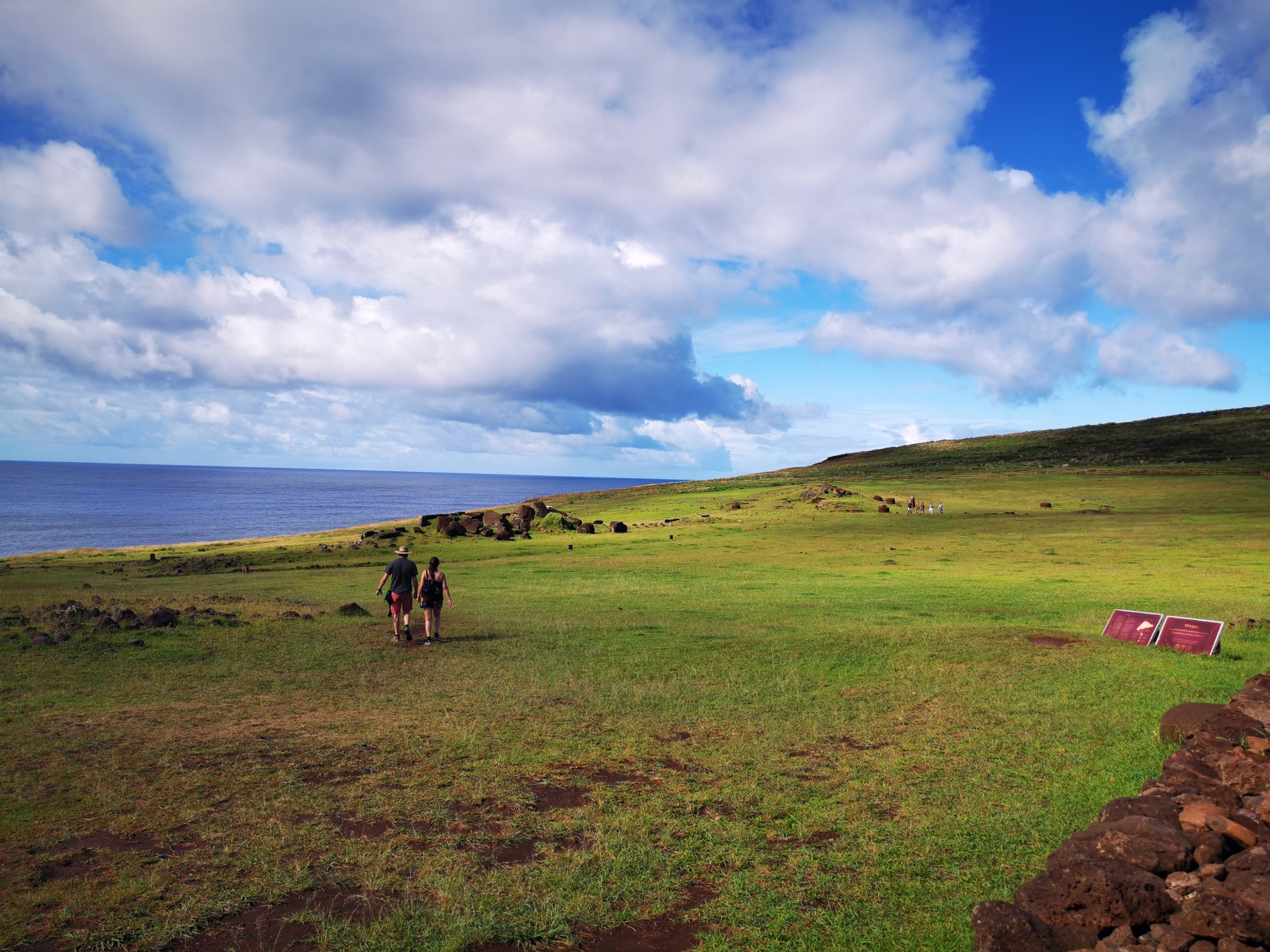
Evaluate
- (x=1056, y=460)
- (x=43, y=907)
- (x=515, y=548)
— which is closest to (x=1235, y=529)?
(x=515, y=548)

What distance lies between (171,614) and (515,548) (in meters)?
32.6

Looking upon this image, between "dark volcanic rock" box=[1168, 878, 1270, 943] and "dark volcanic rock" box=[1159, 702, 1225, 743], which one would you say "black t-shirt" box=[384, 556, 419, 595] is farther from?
"dark volcanic rock" box=[1168, 878, 1270, 943]

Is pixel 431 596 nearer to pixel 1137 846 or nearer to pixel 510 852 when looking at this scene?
pixel 510 852

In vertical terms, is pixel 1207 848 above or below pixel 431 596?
below

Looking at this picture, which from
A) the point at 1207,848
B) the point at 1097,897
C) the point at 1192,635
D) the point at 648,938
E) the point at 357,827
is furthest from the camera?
the point at 1192,635

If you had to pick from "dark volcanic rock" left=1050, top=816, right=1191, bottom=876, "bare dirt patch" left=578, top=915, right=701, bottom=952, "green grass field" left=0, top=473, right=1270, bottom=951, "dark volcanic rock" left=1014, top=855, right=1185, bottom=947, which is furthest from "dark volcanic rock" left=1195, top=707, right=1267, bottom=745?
"bare dirt patch" left=578, top=915, right=701, bottom=952

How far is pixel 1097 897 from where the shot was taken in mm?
5766

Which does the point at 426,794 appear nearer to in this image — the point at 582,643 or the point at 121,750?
the point at 121,750

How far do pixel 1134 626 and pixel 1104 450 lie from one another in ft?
400

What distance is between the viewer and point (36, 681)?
1625 centimetres

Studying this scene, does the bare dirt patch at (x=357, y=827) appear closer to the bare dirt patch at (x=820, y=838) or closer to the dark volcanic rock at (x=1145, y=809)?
the bare dirt patch at (x=820, y=838)

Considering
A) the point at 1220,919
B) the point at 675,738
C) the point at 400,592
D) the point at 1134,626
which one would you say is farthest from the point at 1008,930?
the point at 400,592

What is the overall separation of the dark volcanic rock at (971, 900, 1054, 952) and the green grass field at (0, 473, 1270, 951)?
4.94 ft

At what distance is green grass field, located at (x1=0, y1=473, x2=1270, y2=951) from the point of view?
7562 mm
